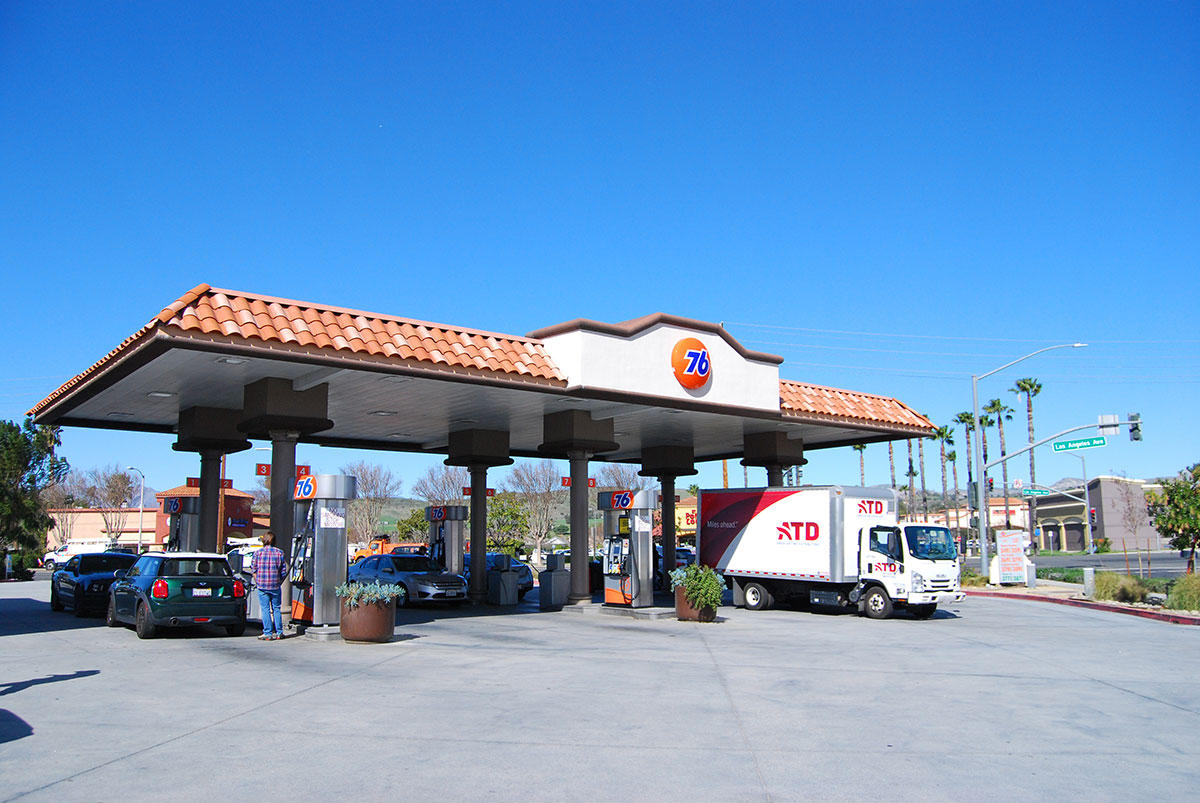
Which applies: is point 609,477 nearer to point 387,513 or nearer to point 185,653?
point 387,513

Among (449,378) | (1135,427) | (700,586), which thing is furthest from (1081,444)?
(449,378)

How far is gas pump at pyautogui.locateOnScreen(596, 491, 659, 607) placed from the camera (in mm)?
22016

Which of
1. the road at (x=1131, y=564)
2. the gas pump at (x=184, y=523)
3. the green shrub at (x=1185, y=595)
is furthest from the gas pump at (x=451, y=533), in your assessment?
the road at (x=1131, y=564)

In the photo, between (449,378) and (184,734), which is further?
(449,378)

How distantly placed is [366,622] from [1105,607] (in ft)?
68.8

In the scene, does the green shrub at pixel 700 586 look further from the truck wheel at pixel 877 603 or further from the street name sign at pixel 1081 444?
the street name sign at pixel 1081 444

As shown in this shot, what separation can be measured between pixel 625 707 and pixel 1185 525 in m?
25.7

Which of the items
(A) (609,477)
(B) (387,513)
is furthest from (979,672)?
(B) (387,513)

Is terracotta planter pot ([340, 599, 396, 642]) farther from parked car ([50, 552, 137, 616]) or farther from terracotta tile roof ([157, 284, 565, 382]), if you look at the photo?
parked car ([50, 552, 137, 616])

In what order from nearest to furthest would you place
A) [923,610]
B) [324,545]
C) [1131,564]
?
1. [324,545]
2. [923,610]
3. [1131,564]

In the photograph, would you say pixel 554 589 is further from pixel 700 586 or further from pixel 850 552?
pixel 850 552

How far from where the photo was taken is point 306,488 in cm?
1666

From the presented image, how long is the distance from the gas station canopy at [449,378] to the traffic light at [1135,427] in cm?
1122

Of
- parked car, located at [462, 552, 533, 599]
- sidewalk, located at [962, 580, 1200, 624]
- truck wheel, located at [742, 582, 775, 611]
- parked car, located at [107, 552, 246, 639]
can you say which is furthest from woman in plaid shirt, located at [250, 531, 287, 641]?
sidewalk, located at [962, 580, 1200, 624]
